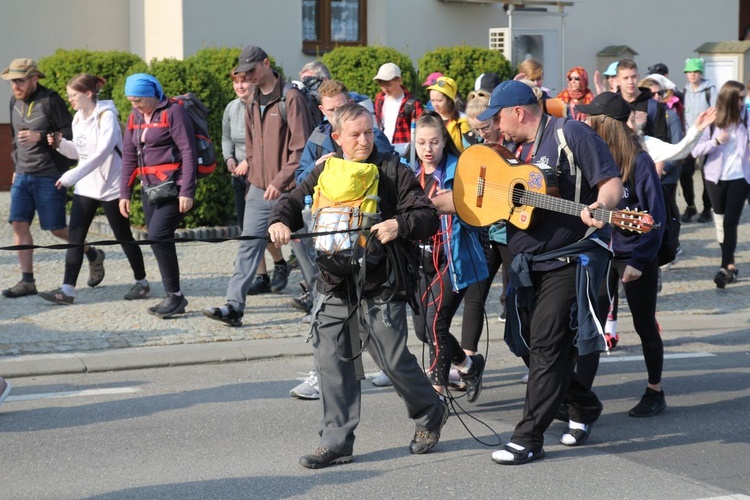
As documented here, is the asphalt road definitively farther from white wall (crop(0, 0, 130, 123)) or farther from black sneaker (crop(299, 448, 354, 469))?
white wall (crop(0, 0, 130, 123))

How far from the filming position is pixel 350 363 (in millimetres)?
5477

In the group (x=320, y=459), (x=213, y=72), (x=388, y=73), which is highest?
(x=213, y=72)

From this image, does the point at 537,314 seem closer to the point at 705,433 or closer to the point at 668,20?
the point at 705,433

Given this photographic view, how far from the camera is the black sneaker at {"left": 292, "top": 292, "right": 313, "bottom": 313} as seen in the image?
912 centimetres

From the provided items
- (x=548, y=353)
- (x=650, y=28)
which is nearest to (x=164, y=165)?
(x=548, y=353)

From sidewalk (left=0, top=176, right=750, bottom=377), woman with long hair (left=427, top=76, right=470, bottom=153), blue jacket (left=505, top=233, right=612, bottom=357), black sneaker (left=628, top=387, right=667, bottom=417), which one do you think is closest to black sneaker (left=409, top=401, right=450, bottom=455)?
blue jacket (left=505, top=233, right=612, bottom=357)

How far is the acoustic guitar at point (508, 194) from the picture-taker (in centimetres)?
513

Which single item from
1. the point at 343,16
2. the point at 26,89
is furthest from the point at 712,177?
the point at 343,16

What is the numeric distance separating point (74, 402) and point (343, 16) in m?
11.5

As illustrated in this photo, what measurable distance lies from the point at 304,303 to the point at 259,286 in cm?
85

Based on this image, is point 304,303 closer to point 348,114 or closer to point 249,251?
point 249,251

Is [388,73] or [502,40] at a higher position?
[502,40]

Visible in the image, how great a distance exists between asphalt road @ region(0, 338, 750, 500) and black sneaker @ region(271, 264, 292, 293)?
2.22 m

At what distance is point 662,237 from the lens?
250 inches
